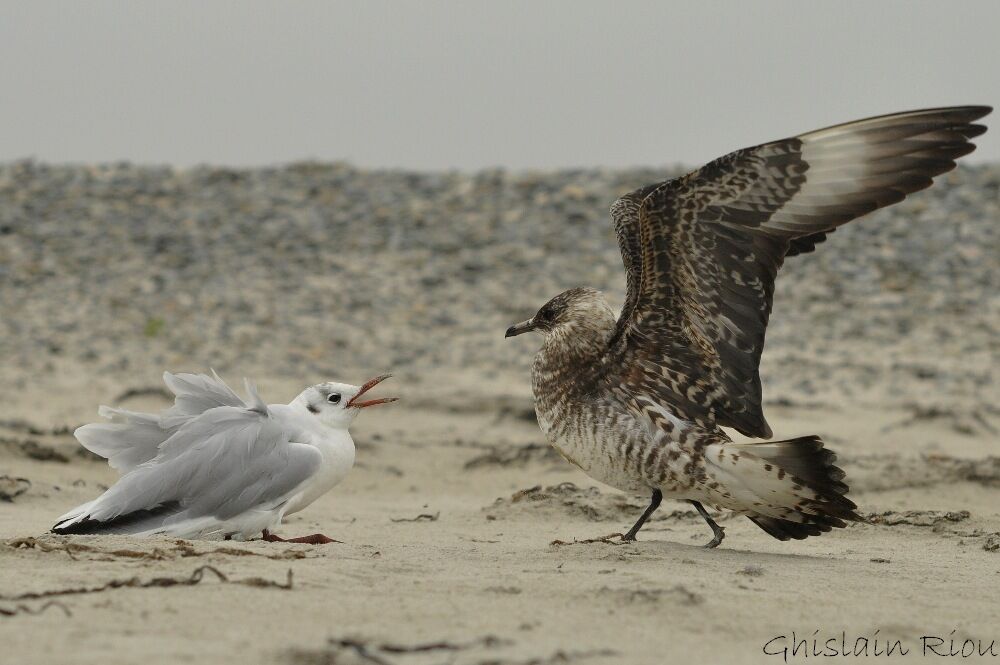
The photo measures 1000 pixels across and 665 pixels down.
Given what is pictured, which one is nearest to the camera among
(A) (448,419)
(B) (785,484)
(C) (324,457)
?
(B) (785,484)

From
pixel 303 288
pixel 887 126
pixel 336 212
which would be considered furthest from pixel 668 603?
pixel 336 212

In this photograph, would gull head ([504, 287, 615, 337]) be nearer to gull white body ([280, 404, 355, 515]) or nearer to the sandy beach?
the sandy beach

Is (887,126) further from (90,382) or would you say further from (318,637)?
(90,382)

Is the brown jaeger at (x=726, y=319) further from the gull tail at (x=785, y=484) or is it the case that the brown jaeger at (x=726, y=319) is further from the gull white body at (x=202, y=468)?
the gull white body at (x=202, y=468)

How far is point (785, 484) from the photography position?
5062mm

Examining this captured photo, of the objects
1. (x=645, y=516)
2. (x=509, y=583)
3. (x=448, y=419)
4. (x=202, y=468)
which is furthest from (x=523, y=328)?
(x=448, y=419)

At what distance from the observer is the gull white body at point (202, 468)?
535 centimetres

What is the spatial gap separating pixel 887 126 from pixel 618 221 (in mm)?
1415

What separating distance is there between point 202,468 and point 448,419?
4.94 metres

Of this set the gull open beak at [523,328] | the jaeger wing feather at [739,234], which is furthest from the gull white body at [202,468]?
the jaeger wing feather at [739,234]

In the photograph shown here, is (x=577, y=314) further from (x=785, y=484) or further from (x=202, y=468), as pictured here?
(x=202, y=468)

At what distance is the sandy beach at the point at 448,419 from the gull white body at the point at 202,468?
532 mm

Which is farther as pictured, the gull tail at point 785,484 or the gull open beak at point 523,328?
the gull open beak at point 523,328

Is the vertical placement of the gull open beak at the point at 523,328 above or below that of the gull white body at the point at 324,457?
above
